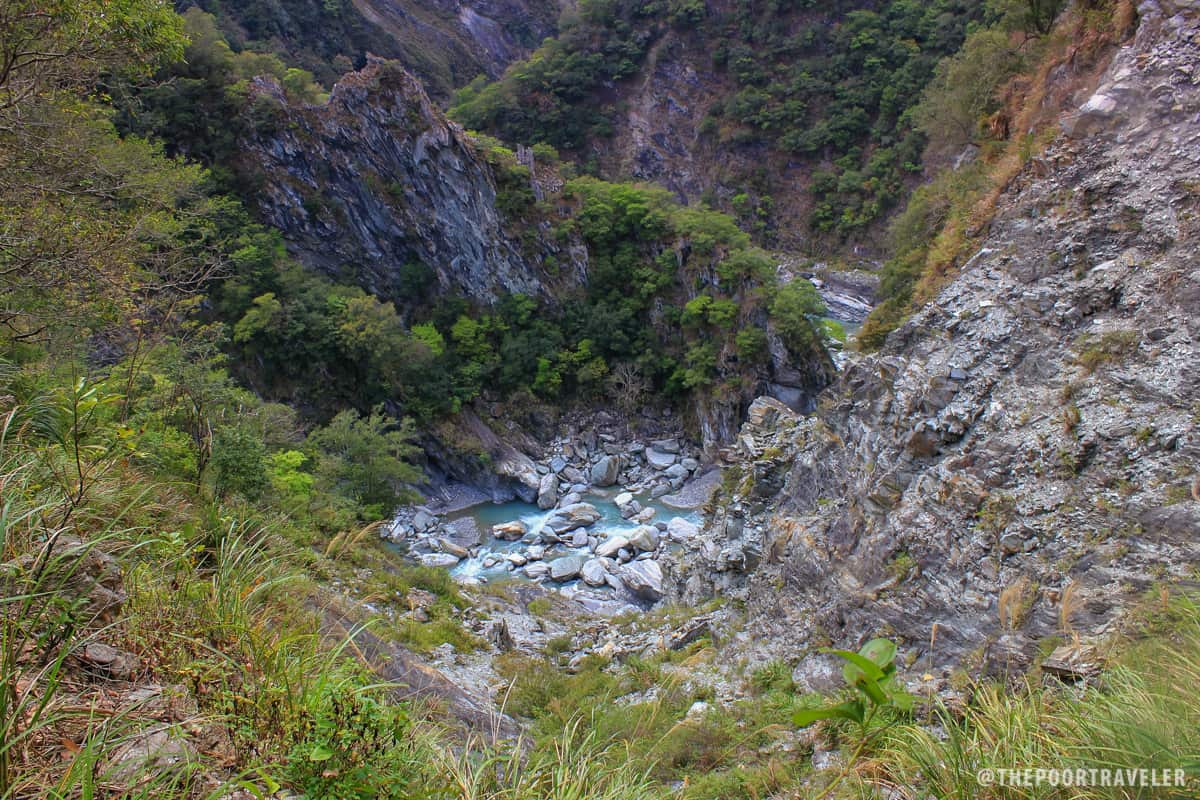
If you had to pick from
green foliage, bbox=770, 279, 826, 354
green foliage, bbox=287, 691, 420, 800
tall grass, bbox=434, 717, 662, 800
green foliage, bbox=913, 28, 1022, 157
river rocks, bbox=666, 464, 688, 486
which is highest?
green foliage, bbox=913, 28, 1022, 157

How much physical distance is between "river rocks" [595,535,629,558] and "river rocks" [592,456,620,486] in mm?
3548

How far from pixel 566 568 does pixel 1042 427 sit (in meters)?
11.2

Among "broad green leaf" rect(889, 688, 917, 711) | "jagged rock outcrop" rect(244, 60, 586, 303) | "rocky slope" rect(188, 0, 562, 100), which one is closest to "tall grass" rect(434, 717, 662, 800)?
"broad green leaf" rect(889, 688, 917, 711)

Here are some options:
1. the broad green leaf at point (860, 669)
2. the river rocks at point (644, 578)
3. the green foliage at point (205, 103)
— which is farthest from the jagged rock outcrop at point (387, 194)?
the broad green leaf at point (860, 669)

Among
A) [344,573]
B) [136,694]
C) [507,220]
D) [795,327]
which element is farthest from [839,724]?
[507,220]

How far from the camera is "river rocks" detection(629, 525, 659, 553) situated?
1544cm

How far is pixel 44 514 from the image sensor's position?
2.41m

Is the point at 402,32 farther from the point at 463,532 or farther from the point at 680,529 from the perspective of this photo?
the point at 680,529

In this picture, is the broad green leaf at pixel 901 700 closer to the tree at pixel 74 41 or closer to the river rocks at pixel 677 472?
the tree at pixel 74 41

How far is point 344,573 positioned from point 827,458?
23.1 feet

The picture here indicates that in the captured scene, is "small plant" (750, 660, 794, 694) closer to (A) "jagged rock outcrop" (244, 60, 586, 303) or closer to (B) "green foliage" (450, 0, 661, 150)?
(A) "jagged rock outcrop" (244, 60, 586, 303)

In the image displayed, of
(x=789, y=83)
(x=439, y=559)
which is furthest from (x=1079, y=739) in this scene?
(x=789, y=83)

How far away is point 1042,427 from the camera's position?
537 centimetres

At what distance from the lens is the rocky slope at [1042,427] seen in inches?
171
